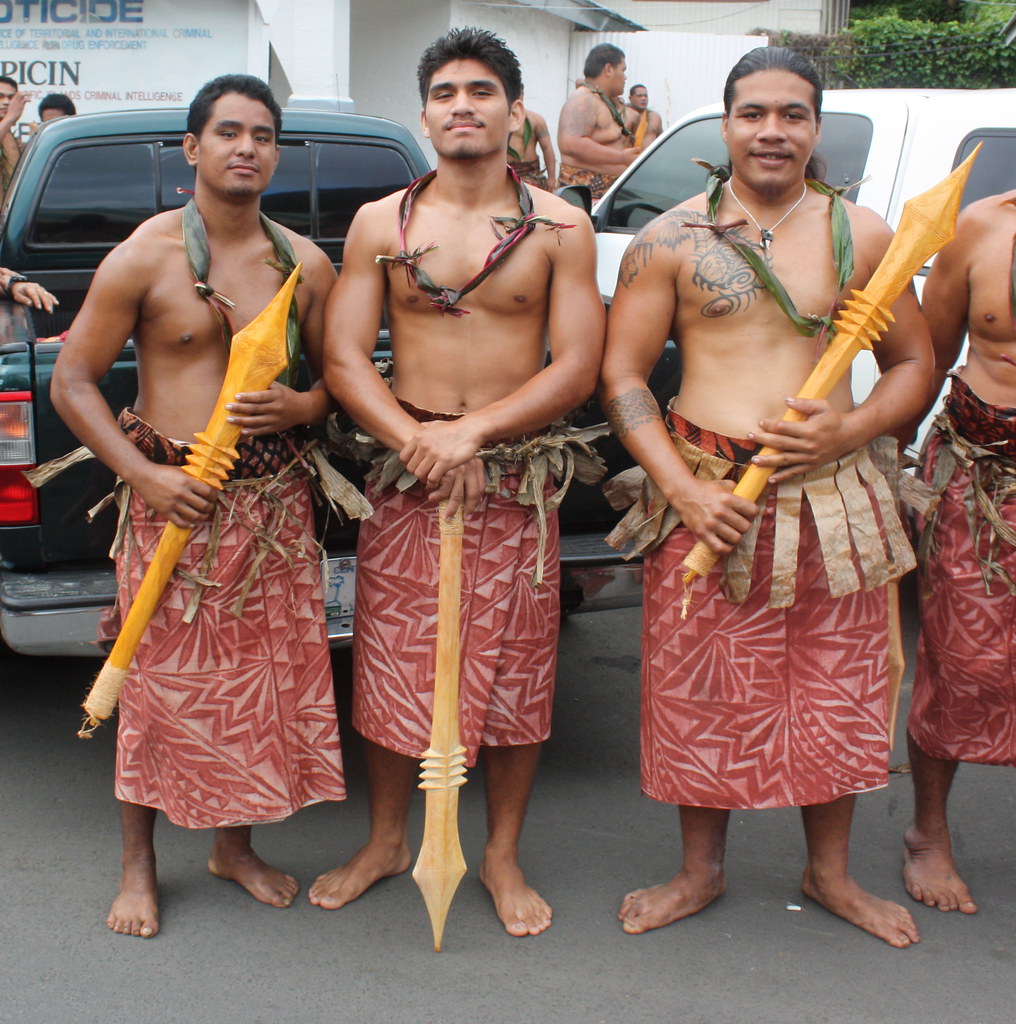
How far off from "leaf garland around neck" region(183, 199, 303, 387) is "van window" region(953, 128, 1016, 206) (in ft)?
8.38

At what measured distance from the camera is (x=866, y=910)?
10.0 feet

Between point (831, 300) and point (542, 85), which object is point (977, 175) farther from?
point (542, 85)

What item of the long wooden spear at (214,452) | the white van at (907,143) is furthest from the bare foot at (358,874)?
the white van at (907,143)

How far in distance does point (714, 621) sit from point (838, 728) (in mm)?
399

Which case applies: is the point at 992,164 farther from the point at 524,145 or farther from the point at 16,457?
the point at 524,145

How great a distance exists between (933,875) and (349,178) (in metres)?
3.43

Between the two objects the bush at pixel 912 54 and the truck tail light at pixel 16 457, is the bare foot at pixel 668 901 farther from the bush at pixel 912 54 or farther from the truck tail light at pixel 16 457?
the bush at pixel 912 54

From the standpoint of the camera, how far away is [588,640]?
512cm

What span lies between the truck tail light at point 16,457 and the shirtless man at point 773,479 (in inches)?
59.6

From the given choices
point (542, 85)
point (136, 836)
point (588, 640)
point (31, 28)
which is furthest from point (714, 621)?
point (542, 85)

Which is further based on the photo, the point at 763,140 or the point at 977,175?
the point at 977,175

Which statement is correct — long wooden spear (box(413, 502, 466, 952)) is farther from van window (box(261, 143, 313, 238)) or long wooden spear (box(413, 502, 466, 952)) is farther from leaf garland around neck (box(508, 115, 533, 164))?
leaf garland around neck (box(508, 115, 533, 164))

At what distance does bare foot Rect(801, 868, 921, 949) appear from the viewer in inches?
118

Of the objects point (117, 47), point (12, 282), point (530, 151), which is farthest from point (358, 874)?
point (117, 47)
